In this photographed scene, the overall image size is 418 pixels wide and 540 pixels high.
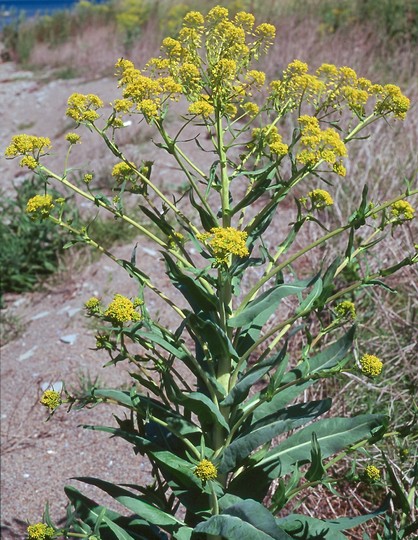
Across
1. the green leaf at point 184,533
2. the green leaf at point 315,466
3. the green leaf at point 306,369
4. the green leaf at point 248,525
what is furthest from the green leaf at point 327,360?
the green leaf at point 184,533

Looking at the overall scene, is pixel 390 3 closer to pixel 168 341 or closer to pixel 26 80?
pixel 26 80

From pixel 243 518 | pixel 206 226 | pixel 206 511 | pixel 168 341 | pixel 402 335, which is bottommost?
pixel 402 335

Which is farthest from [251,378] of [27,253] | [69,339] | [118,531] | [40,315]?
[27,253]

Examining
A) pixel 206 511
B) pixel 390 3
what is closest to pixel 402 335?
pixel 206 511

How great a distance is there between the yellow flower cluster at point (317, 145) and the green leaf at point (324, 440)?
605 millimetres

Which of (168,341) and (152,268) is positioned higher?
(168,341)

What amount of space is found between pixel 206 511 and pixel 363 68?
5757mm

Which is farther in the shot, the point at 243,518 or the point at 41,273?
the point at 41,273

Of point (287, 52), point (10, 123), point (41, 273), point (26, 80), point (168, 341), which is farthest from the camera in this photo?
point (26, 80)

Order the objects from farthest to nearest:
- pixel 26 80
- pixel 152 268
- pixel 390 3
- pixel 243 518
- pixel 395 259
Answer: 1. pixel 26 80
2. pixel 390 3
3. pixel 152 268
4. pixel 395 259
5. pixel 243 518

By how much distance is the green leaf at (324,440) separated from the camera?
1678 millimetres

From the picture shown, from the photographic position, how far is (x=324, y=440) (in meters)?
1.71

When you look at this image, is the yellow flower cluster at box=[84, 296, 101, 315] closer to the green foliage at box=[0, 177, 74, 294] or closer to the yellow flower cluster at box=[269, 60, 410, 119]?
the yellow flower cluster at box=[269, 60, 410, 119]

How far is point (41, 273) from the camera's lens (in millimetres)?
4625
